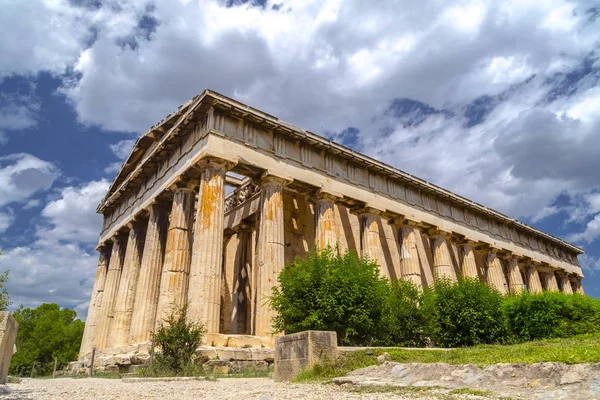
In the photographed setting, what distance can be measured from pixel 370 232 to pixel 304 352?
45.7 feet

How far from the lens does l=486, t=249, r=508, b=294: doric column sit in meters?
30.6

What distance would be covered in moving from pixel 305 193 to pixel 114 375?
11.5 m

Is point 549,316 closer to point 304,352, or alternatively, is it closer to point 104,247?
point 304,352

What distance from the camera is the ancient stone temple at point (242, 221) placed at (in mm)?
17938

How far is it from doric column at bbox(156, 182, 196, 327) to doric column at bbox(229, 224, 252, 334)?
597 cm

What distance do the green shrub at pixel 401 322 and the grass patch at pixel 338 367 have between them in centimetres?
476

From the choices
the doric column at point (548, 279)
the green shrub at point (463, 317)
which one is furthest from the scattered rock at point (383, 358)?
the doric column at point (548, 279)

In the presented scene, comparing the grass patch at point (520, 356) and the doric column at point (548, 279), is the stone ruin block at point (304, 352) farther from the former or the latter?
the doric column at point (548, 279)

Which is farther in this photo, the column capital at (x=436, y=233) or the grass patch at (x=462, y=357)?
the column capital at (x=436, y=233)

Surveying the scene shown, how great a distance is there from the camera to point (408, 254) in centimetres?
2473

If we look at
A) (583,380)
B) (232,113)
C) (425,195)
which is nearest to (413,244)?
(425,195)

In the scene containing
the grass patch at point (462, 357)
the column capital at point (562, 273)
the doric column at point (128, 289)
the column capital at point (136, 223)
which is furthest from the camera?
the column capital at point (562, 273)

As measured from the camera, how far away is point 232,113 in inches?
749

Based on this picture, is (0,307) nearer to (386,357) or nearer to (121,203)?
(121,203)
